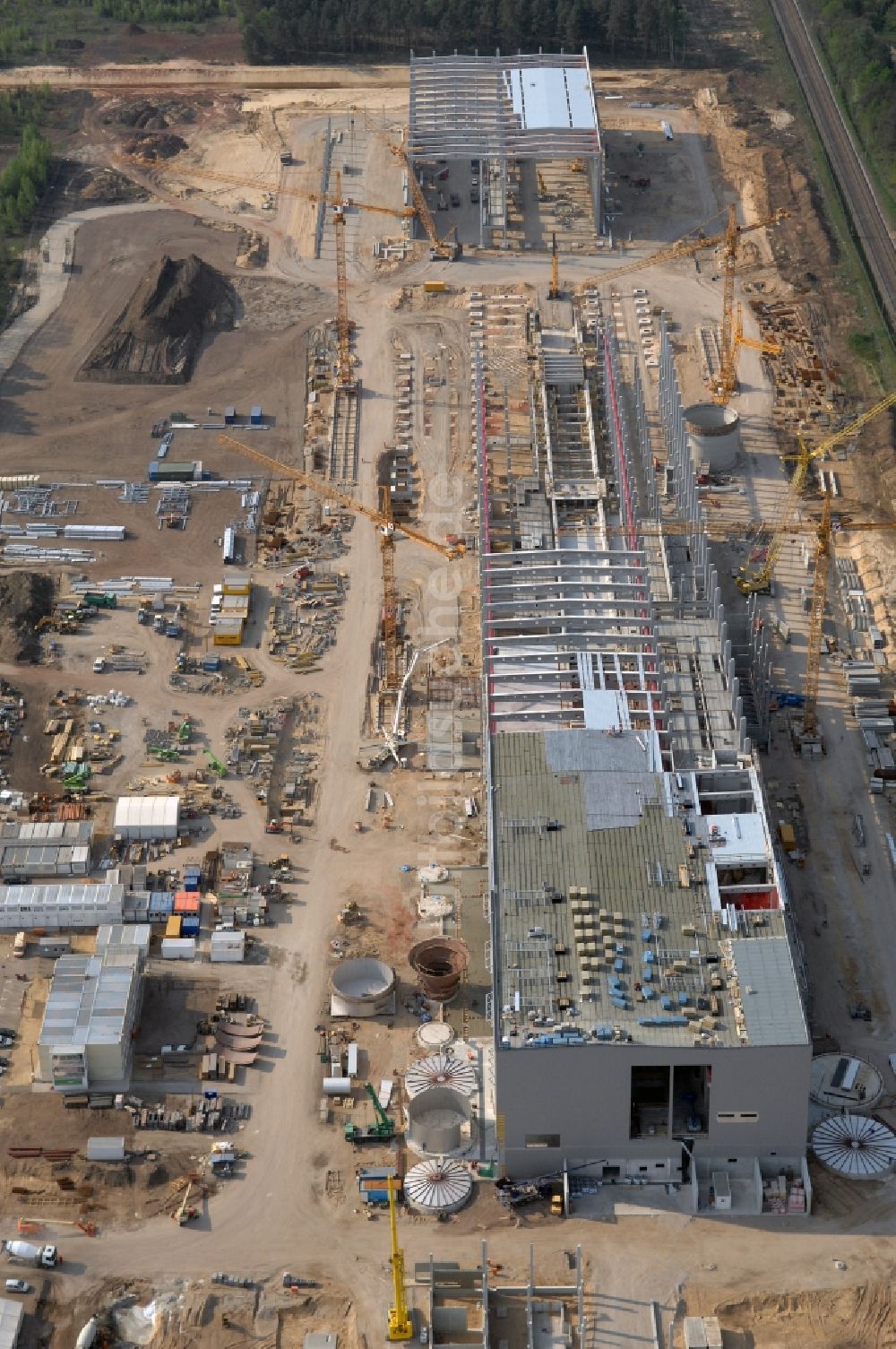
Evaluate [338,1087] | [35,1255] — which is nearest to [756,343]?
[338,1087]

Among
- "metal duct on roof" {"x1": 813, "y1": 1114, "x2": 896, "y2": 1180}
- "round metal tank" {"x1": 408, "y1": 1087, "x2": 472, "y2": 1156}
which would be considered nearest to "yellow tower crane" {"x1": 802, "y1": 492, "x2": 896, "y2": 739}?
"metal duct on roof" {"x1": 813, "y1": 1114, "x2": 896, "y2": 1180}

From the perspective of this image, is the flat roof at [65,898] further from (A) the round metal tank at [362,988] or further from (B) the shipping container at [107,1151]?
(B) the shipping container at [107,1151]

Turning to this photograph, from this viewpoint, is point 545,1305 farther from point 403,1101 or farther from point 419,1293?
point 403,1101

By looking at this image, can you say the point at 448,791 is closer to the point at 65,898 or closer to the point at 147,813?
the point at 147,813

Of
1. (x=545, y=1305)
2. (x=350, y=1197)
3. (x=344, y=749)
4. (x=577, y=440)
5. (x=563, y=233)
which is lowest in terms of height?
(x=545, y=1305)

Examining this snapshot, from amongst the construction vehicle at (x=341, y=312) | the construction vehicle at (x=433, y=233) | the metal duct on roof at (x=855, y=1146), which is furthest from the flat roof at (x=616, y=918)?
the construction vehicle at (x=433, y=233)

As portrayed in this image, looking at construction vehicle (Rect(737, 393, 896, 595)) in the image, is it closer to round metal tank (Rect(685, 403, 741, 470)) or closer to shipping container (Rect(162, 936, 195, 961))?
round metal tank (Rect(685, 403, 741, 470))

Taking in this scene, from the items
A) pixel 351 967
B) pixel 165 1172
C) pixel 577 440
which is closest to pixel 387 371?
pixel 577 440
